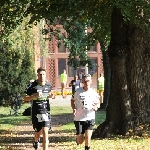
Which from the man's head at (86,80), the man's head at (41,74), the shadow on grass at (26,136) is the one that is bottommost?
the shadow on grass at (26,136)

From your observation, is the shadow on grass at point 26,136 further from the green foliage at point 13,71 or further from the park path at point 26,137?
the green foliage at point 13,71

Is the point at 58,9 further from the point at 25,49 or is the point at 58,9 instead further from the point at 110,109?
the point at 25,49

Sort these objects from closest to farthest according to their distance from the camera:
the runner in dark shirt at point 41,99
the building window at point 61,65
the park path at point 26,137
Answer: the runner in dark shirt at point 41,99 → the park path at point 26,137 → the building window at point 61,65

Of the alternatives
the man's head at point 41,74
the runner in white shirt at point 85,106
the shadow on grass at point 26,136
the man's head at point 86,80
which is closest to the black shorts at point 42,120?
the runner in white shirt at point 85,106

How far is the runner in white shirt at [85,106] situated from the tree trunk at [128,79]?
423 centimetres

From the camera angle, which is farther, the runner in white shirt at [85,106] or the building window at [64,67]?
the building window at [64,67]

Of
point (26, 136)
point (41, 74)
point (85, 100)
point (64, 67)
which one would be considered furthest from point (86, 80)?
point (64, 67)

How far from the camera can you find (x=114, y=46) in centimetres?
1599

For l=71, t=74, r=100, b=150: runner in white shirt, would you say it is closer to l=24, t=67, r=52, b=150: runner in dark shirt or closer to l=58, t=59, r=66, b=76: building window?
l=24, t=67, r=52, b=150: runner in dark shirt

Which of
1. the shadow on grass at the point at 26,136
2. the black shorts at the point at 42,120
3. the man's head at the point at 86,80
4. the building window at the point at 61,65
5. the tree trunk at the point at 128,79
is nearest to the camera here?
the man's head at the point at 86,80

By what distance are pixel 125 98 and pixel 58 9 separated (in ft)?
11.7

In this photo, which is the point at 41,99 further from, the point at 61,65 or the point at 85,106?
the point at 61,65

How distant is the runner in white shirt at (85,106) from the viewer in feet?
38.0

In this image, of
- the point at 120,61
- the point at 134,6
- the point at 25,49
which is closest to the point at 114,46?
the point at 120,61
